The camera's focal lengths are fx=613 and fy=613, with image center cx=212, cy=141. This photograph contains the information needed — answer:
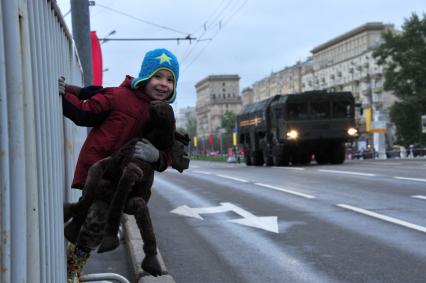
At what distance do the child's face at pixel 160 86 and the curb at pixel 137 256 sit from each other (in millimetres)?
1662

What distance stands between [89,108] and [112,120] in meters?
0.14

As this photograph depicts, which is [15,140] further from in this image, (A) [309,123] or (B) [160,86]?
(A) [309,123]

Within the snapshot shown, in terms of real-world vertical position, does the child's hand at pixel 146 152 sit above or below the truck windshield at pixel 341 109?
below

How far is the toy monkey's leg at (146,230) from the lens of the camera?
3223 millimetres

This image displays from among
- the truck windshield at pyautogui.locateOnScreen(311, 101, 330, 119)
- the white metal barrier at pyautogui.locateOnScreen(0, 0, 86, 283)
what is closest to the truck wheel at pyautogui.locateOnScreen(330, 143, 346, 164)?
the truck windshield at pyautogui.locateOnScreen(311, 101, 330, 119)

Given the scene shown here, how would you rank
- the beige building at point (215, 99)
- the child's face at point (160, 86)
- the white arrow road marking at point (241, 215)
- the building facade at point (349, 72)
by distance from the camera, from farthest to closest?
the beige building at point (215, 99) → the building facade at point (349, 72) → the white arrow road marking at point (241, 215) → the child's face at point (160, 86)

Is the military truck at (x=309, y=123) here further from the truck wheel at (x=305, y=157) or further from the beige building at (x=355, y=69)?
the beige building at (x=355, y=69)

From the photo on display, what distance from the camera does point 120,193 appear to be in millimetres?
3084

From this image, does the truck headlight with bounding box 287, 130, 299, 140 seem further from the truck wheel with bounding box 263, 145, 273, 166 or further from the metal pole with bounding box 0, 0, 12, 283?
the metal pole with bounding box 0, 0, 12, 283

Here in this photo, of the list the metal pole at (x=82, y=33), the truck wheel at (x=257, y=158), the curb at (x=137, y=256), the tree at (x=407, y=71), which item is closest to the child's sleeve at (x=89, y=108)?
the curb at (x=137, y=256)

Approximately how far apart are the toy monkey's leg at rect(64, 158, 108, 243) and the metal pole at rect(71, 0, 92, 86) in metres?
5.84

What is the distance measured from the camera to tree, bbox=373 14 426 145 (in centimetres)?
6731

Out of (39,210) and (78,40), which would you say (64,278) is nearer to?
(39,210)

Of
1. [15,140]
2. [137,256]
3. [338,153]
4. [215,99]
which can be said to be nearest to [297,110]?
[338,153]
